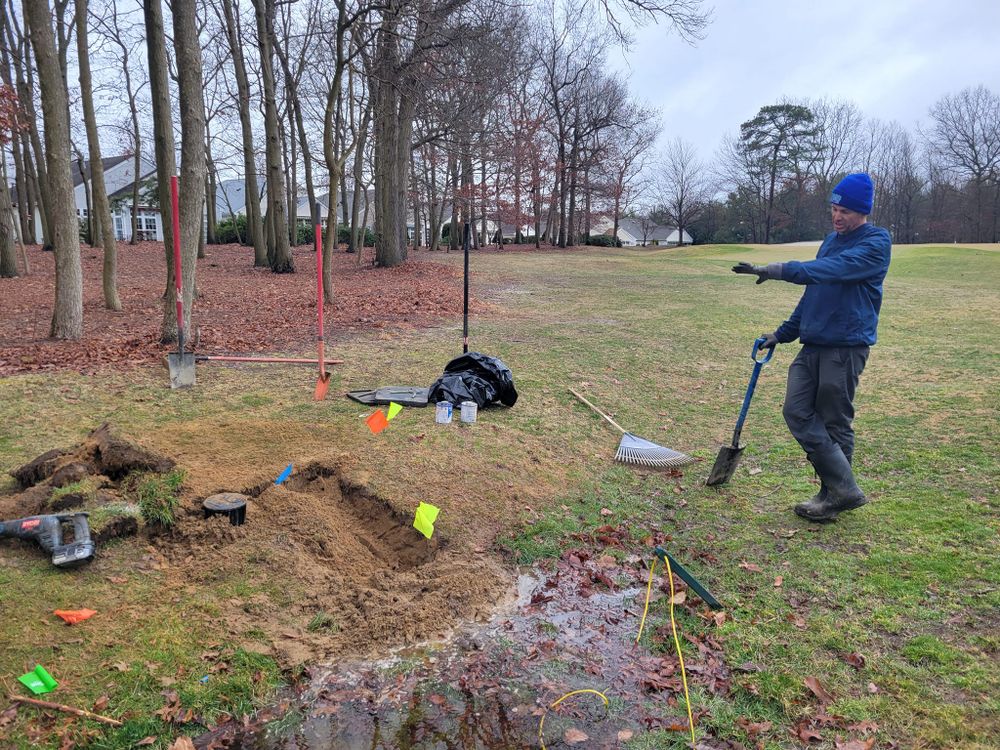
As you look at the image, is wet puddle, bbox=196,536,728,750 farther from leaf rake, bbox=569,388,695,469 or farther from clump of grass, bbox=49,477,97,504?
leaf rake, bbox=569,388,695,469

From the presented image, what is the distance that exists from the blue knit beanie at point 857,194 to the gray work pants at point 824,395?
0.81m

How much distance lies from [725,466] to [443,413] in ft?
7.71

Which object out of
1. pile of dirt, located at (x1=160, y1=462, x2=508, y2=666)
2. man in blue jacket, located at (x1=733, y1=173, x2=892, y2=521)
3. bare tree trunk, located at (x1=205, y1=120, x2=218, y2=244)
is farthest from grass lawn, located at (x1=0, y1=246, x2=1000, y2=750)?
bare tree trunk, located at (x1=205, y1=120, x2=218, y2=244)

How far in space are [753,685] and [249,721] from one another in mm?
2019

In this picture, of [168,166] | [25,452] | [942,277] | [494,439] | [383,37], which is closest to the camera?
[25,452]

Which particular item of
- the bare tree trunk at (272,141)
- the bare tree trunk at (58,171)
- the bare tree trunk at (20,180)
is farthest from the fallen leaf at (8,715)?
the bare tree trunk at (20,180)

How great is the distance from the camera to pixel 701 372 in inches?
351

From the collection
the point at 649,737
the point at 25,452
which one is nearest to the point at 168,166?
the point at 25,452

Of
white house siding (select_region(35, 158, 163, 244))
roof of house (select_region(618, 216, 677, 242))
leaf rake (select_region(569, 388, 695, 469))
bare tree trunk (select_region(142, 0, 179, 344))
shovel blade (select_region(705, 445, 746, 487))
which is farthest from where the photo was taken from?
roof of house (select_region(618, 216, 677, 242))

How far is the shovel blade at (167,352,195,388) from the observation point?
6590 millimetres

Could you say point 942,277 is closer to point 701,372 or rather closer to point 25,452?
point 701,372

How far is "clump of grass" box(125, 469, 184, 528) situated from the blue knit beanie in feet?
13.8

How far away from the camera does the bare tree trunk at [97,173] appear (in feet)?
36.6

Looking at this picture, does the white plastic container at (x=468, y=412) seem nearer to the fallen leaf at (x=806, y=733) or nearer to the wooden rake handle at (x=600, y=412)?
the wooden rake handle at (x=600, y=412)
